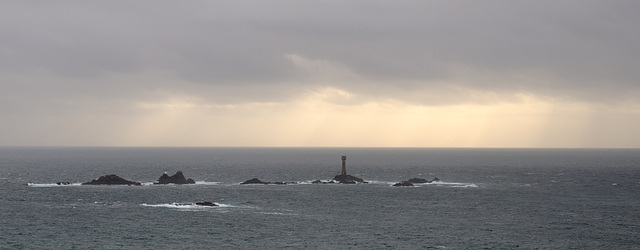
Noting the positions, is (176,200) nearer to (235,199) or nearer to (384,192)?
(235,199)

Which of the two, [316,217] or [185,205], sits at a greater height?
[185,205]

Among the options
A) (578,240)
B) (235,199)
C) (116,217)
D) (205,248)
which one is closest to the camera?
(205,248)

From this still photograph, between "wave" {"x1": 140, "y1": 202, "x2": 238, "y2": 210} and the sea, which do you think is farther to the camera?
"wave" {"x1": 140, "y1": 202, "x2": 238, "y2": 210}

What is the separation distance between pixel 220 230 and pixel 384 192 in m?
61.3

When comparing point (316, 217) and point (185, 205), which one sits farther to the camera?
point (185, 205)

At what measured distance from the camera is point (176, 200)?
11812 centimetres

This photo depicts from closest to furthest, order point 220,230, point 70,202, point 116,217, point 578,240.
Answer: point 578,240 → point 220,230 → point 116,217 → point 70,202

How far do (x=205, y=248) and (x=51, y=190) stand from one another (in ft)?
254

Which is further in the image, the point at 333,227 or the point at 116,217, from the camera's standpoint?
the point at 116,217

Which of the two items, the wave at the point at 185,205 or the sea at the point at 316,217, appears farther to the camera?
the wave at the point at 185,205

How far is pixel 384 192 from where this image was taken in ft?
450

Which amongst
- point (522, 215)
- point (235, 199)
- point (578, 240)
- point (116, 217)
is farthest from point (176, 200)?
point (578, 240)

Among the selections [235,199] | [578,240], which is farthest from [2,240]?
[578,240]

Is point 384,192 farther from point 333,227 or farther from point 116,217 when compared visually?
point 116,217
